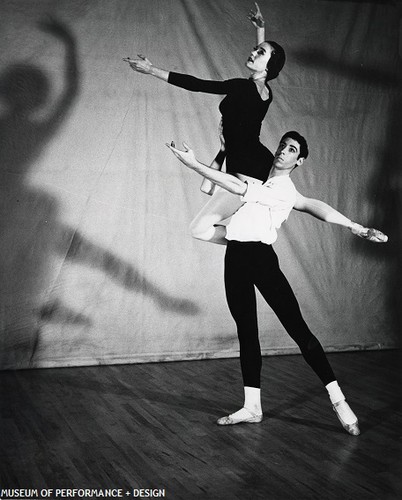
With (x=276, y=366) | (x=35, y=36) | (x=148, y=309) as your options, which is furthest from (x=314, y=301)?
(x=35, y=36)

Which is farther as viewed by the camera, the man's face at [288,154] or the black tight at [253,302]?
the man's face at [288,154]

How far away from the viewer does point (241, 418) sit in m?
3.37

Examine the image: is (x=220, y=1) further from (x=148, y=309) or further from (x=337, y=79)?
(x=148, y=309)

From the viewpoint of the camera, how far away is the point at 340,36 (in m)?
5.28

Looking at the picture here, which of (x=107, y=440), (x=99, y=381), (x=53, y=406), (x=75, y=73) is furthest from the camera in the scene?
(x=75, y=73)

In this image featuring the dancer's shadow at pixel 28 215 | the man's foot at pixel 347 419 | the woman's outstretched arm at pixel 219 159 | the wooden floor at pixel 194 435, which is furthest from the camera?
the dancer's shadow at pixel 28 215

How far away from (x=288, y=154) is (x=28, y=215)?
6.27 feet

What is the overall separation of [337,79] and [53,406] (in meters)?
3.29

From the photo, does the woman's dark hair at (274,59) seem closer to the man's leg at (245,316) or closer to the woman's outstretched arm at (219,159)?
the woman's outstretched arm at (219,159)

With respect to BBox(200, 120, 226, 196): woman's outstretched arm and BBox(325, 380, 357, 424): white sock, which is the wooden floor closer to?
BBox(325, 380, 357, 424): white sock

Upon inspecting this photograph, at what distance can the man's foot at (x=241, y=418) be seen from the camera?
3367 millimetres

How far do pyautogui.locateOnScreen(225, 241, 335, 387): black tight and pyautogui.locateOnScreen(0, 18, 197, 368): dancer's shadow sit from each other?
161 centimetres

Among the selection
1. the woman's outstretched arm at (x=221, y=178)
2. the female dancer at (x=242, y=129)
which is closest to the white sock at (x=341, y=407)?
the female dancer at (x=242, y=129)

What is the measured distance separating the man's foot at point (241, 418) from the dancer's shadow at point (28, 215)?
5.55 ft
